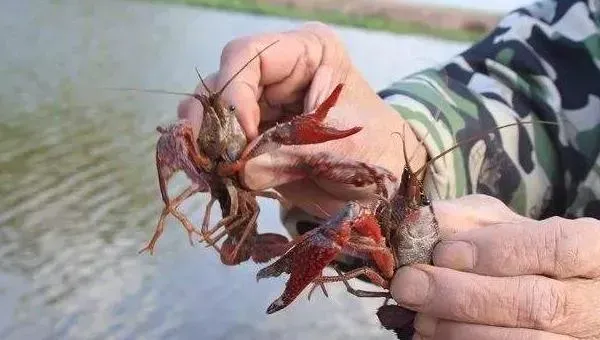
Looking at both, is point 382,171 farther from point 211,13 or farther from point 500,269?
point 211,13

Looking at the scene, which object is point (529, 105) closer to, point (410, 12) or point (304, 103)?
point (304, 103)

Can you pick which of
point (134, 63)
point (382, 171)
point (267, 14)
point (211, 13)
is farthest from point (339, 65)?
point (267, 14)

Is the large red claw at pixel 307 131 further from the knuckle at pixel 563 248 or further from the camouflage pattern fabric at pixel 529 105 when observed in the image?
the camouflage pattern fabric at pixel 529 105

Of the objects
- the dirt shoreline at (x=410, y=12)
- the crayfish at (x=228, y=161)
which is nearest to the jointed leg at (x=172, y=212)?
the crayfish at (x=228, y=161)

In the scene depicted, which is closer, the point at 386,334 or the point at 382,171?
the point at 382,171

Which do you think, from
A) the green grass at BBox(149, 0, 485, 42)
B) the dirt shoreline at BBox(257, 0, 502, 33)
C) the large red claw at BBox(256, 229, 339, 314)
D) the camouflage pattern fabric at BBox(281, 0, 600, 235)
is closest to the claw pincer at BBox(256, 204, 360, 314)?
the large red claw at BBox(256, 229, 339, 314)

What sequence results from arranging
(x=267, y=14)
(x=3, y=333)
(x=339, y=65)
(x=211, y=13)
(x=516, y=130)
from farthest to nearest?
1. (x=267, y=14)
2. (x=211, y=13)
3. (x=516, y=130)
4. (x=339, y=65)
5. (x=3, y=333)

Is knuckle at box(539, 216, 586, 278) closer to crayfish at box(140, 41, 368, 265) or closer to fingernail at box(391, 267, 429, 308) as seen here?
fingernail at box(391, 267, 429, 308)
